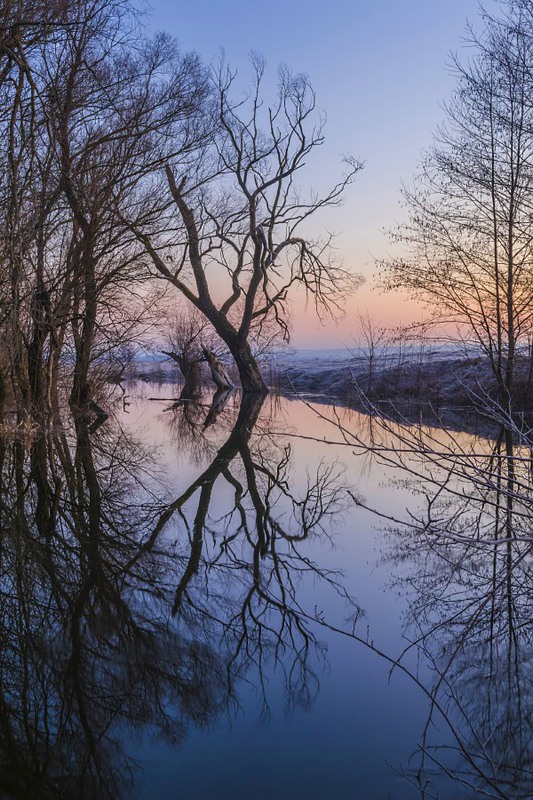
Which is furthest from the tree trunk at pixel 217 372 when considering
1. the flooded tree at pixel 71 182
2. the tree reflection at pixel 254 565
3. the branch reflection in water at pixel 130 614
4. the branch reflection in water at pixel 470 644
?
the branch reflection in water at pixel 470 644

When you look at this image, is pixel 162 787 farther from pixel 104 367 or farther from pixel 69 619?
pixel 104 367

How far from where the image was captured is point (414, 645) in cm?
335

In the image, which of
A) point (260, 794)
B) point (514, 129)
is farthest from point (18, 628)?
point (514, 129)

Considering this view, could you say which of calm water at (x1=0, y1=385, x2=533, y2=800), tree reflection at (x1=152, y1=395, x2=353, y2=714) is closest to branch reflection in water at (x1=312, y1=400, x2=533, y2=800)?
calm water at (x1=0, y1=385, x2=533, y2=800)

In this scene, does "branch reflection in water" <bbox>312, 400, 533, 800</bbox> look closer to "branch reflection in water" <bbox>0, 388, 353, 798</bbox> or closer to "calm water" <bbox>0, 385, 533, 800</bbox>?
"calm water" <bbox>0, 385, 533, 800</bbox>

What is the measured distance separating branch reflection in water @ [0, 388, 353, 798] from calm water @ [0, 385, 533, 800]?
0.01m

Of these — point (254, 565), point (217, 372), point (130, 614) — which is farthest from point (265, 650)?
point (217, 372)

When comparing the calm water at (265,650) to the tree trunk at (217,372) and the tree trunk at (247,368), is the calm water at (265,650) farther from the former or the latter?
the tree trunk at (217,372)

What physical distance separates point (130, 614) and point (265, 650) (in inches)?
32.7

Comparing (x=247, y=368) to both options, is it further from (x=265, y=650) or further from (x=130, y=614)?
(x=265, y=650)

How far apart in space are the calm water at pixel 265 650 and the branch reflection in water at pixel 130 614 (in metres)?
0.01

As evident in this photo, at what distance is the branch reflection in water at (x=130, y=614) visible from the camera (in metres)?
2.49

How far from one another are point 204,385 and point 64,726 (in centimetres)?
3156

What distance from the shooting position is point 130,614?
143 inches
